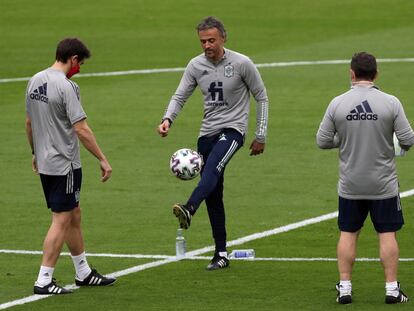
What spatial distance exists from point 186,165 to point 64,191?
59.0 inches

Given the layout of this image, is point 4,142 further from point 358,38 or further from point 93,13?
point 93,13

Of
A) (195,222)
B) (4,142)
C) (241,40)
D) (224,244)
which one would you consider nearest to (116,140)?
(4,142)

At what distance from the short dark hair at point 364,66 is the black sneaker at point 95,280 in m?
3.27

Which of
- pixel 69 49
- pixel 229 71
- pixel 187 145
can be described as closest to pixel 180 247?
pixel 229 71

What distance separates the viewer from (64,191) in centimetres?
1384

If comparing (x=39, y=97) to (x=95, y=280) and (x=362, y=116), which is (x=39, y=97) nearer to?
(x=95, y=280)

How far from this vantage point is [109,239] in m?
16.6

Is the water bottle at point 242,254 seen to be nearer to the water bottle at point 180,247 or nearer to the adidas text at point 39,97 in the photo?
the water bottle at point 180,247

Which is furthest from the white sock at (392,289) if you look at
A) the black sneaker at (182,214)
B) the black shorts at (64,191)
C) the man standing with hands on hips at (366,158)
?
the black shorts at (64,191)

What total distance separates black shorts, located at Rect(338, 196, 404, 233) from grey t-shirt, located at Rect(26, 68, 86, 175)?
2.59m

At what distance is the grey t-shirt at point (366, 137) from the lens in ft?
42.2

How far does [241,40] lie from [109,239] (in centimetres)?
1795

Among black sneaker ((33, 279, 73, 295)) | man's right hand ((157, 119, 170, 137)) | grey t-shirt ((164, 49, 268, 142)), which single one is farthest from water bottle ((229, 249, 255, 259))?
black sneaker ((33, 279, 73, 295))

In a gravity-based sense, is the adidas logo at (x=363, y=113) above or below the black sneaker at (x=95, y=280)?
above
